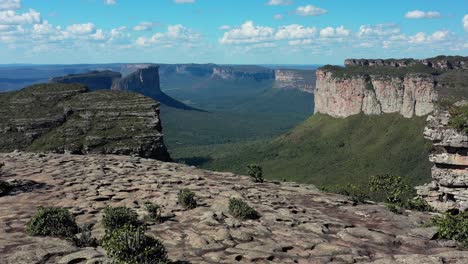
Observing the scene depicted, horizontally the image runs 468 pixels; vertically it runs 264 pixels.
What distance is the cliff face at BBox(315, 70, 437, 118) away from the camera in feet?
474

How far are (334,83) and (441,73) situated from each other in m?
45.1

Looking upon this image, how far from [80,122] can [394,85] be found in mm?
119321

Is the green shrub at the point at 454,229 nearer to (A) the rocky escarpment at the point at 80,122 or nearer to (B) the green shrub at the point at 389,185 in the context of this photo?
(B) the green shrub at the point at 389,185

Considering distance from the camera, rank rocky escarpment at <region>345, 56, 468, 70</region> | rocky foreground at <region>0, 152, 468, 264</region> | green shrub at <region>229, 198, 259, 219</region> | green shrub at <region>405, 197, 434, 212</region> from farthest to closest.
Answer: rocky escarpment at <region>345, 56, 468, 70</region>, green shrub at <region>405, 197, 434, 212</region>, green shrub at <region>229, 198, 259, 219</region>, rocky foreground at <region>0, 152, 468, 264</region>

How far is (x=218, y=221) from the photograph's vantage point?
21.9 metres

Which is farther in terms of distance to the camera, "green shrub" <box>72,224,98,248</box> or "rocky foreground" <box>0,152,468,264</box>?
"green shrub" <box>72,224,98,248</box>

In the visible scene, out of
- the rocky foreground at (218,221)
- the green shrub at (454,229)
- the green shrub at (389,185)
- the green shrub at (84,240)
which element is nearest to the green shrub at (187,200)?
the rocky foreground at (218,221)

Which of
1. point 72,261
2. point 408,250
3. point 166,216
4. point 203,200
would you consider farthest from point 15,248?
point 408,250

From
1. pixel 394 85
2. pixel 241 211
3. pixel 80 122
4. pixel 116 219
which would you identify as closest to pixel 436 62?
pixel 394 85

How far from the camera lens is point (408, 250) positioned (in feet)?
64.0

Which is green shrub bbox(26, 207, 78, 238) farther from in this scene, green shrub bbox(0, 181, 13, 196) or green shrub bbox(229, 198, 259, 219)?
green shrub bbox(0, 181, 13, 196)

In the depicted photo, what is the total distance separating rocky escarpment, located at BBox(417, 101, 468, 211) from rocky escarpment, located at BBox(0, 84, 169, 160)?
37.4m

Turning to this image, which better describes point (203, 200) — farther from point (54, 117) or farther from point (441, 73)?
point (441, 73)

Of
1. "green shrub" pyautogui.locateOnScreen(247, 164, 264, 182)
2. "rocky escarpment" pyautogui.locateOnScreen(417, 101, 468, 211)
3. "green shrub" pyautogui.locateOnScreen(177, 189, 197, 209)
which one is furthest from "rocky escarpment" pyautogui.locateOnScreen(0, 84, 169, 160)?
"rocky escarpment" pyautogui.locateOnScreen(417, 101, 468, 211)
